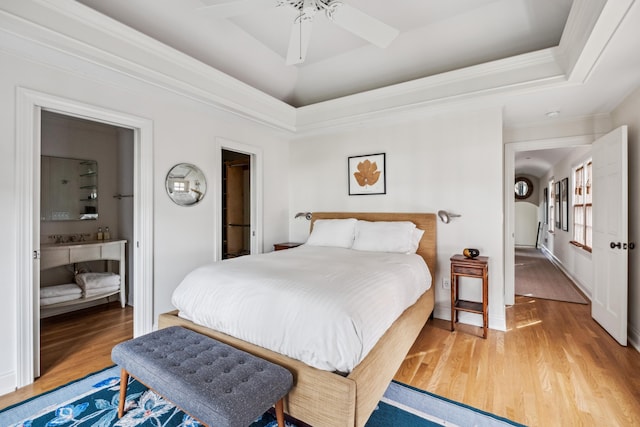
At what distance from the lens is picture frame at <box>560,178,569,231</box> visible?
6.07m

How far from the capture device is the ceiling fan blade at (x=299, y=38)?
2213mm

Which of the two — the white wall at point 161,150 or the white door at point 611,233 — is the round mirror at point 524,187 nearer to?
the white door at point 611,233

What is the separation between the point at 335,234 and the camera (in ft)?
12.1

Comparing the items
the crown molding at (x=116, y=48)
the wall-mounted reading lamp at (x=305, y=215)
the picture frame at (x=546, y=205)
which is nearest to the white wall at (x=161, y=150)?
the crown molding at (x=116, y=48)

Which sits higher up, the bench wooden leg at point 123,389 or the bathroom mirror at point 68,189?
the bathroom mirror at point 68,189

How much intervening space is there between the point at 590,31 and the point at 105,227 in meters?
5.28

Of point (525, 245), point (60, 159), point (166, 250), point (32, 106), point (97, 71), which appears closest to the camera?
point (32, 106)

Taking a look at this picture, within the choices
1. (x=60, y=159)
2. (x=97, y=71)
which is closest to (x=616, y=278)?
(x=97, y=71)

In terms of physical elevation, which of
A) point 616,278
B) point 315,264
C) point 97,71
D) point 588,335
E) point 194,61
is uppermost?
point 194,61

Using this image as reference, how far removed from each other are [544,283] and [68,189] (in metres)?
7.07

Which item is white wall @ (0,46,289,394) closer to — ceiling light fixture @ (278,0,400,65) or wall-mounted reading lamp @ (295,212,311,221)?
wall-mounted reading lamp @ (295,212,311,221)

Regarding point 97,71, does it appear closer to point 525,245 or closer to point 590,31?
point 590,31

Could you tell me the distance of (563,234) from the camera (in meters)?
6.50

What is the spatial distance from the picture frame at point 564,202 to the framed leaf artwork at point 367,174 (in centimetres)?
454
